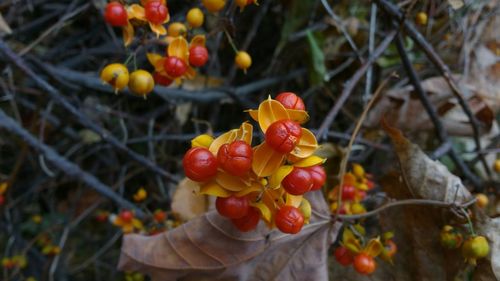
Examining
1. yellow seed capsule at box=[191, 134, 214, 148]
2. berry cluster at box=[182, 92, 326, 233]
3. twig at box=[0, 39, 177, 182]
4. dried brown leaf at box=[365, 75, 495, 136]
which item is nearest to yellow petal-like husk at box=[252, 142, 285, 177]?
berry cluster at box=[182, 92, 326, 233]

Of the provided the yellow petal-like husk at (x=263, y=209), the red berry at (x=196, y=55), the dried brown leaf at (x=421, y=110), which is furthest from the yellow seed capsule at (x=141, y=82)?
the dried brown leaf at (x=421, y=110)

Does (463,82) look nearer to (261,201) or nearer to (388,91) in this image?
(388,91)

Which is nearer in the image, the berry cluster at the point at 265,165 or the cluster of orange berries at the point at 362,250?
the berry cluster at the point at 265,165

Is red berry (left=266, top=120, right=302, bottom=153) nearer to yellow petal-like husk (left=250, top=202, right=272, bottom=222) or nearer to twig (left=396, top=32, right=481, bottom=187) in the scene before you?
yellow petal-like husk (left=250, top=202, right=272, bottom=222)

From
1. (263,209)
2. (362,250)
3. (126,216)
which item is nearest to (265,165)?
(263,209)

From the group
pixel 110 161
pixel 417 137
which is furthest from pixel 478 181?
pixel 110 161

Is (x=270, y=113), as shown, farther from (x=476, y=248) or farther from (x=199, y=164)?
(x=476, y=248)

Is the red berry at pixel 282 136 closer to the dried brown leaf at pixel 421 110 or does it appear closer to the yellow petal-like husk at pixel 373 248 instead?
the yellow petal-like husk at pixel 373 248
